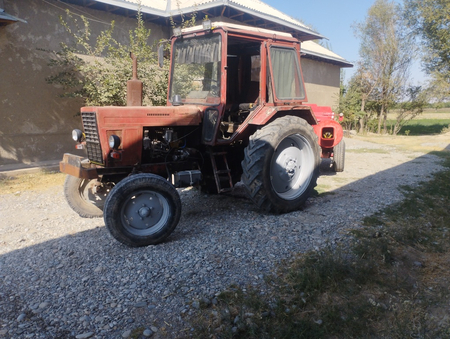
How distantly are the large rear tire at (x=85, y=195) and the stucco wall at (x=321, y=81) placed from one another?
1324cm

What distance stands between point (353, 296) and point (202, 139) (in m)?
2.78

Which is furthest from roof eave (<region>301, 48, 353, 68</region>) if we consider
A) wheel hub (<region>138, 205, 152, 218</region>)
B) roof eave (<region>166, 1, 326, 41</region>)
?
wheel hub (<region>138, 205, 152, 218</region>)

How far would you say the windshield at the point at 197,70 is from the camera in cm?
510

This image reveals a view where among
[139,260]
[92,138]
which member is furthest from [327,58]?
[139,260]

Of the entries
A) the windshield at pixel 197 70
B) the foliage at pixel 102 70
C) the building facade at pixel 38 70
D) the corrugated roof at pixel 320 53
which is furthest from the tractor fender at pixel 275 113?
the corrugated roof at pixel 320 53

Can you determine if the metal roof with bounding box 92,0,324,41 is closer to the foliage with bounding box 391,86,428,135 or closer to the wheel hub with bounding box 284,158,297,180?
the wheel hub with bounding box 284,158,297,180

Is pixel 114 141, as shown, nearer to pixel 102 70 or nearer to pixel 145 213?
pixel 145 213

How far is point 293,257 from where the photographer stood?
3889 millimetres

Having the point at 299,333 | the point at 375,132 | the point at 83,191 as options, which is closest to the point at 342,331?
the point at 299,333

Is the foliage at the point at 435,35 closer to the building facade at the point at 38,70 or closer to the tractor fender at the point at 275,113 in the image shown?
the building facade at the point at 38,70

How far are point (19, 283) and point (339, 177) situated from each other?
6.24m

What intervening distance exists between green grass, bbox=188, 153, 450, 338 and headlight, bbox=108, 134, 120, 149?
2191 mm

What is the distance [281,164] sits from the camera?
5.46m

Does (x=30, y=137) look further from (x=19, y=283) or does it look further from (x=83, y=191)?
(x=19, y=283)
